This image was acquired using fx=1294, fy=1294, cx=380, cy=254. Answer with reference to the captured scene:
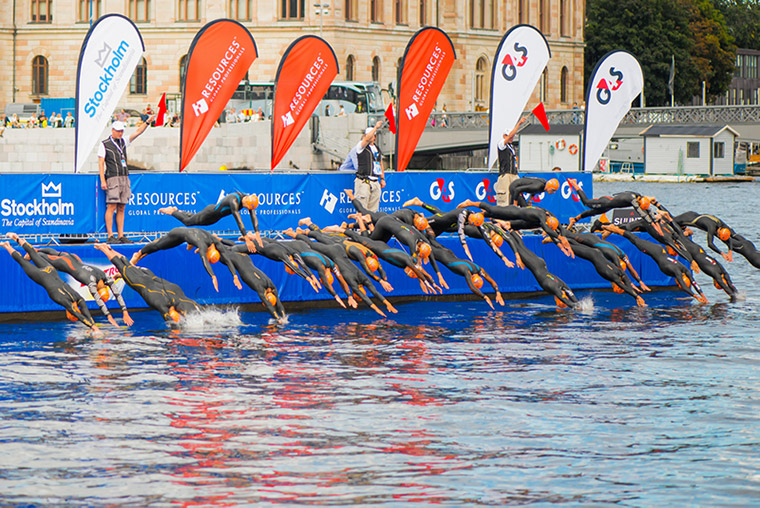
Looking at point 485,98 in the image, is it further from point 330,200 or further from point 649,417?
point 649,417

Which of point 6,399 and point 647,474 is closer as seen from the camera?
point 647,474

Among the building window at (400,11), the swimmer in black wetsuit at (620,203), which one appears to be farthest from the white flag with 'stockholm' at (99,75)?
the building window at (400,11)

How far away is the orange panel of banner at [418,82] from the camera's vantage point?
28.7 metres

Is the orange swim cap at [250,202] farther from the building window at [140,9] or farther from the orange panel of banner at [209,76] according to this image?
the building window at [140,9]

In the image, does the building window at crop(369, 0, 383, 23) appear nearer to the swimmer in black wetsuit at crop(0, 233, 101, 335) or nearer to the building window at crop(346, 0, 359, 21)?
the building window at crop(346, 0, 359, 21)

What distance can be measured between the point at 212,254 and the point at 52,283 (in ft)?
8.16

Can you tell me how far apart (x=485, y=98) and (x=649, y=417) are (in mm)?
98107

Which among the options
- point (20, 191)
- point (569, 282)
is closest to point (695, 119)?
point (569, 282)

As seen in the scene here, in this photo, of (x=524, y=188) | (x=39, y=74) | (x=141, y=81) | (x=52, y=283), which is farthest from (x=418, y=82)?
(x=39, y=74)

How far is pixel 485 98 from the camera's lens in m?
112

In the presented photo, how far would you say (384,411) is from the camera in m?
15.3

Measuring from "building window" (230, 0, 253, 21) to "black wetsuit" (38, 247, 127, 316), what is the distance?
279 ft

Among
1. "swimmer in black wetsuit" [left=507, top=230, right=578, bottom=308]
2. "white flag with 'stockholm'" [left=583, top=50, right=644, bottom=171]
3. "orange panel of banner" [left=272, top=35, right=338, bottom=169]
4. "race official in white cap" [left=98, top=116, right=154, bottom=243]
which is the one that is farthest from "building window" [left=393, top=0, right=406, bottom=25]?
"race official in white cap" [left=98, top=116, right=154, bottom=243]

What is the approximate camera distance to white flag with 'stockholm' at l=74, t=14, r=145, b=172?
24719mm
